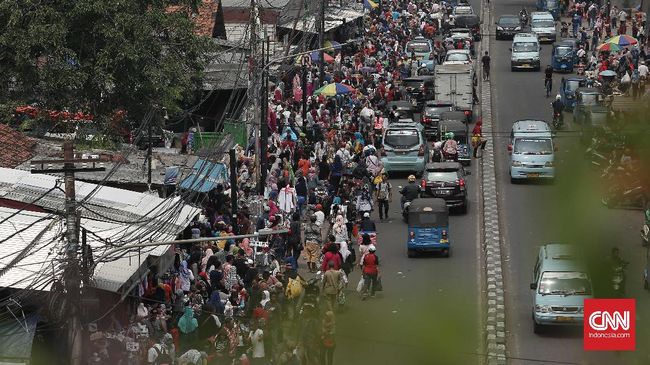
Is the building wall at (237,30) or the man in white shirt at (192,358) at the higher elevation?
the building wall at (237,30)

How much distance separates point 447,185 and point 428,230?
4.95m

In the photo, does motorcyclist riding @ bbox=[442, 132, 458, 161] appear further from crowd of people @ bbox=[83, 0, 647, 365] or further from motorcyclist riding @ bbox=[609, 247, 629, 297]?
Result: motorcyclist riding @ bbox=[609, 247, 629, 297]

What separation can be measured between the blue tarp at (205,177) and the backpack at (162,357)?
26.3 ft

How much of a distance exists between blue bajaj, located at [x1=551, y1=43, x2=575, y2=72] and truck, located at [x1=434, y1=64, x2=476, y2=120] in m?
10.7

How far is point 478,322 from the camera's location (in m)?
3.26

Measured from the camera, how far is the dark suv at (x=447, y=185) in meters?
35.8

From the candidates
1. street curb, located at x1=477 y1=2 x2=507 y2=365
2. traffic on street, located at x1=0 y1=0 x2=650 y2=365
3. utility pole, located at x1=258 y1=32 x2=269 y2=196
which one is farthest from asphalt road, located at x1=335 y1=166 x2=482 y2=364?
utility pole, located at x1=258 y1=32 x2=269 y2=196

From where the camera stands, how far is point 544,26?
69375mm

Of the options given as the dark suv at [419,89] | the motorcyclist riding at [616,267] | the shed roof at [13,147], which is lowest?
the dark suv at [419,89]

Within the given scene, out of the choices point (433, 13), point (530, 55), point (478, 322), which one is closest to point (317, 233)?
point (478, 322)

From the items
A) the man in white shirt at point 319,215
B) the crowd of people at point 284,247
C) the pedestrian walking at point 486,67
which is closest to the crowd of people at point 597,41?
the pedestrian walking at point 486,67

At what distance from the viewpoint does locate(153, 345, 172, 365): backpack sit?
19672 mm

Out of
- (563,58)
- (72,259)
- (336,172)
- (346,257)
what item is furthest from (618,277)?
(563,58)

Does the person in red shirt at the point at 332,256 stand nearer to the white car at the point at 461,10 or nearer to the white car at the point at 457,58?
the white car at the point at 457,58
